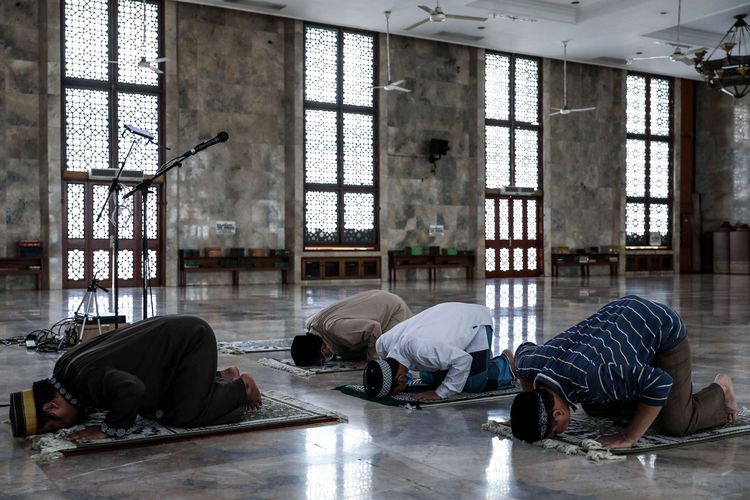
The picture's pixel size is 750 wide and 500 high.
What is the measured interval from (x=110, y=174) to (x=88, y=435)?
12.3 metres

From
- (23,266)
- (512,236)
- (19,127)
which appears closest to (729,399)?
(23,266)

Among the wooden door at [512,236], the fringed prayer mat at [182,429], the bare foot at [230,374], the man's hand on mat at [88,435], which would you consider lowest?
the fringed prayer mat at [182,429]

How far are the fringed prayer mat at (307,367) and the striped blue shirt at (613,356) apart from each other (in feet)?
6.93

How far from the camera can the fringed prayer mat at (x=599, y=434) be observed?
3264 millimetres

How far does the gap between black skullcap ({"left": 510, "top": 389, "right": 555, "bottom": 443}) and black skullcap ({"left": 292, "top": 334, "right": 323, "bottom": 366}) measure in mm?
2211

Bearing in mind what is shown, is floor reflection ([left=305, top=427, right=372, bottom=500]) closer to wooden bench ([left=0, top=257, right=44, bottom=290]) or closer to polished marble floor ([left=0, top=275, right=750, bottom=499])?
polished marble floor ([left=0, top=275, right=750, bottom=499])

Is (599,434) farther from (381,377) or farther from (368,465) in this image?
(381,377)

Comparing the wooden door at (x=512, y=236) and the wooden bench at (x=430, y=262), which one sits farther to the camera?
the wooden door at (x=512, y=236)

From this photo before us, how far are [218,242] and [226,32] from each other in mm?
4169

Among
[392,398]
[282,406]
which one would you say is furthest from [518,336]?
[282,406]

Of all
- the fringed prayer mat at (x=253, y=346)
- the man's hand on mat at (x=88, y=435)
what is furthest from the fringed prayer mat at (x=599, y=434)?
the fringed prayer mat at (x=253, y=346)

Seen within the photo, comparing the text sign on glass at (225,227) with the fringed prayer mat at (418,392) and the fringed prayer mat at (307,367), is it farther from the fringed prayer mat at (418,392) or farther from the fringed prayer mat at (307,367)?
the fringed prayer mat at (418,392)

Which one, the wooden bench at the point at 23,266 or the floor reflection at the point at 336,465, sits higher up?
the wooden bench at the point at 23,266

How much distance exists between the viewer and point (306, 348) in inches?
212
